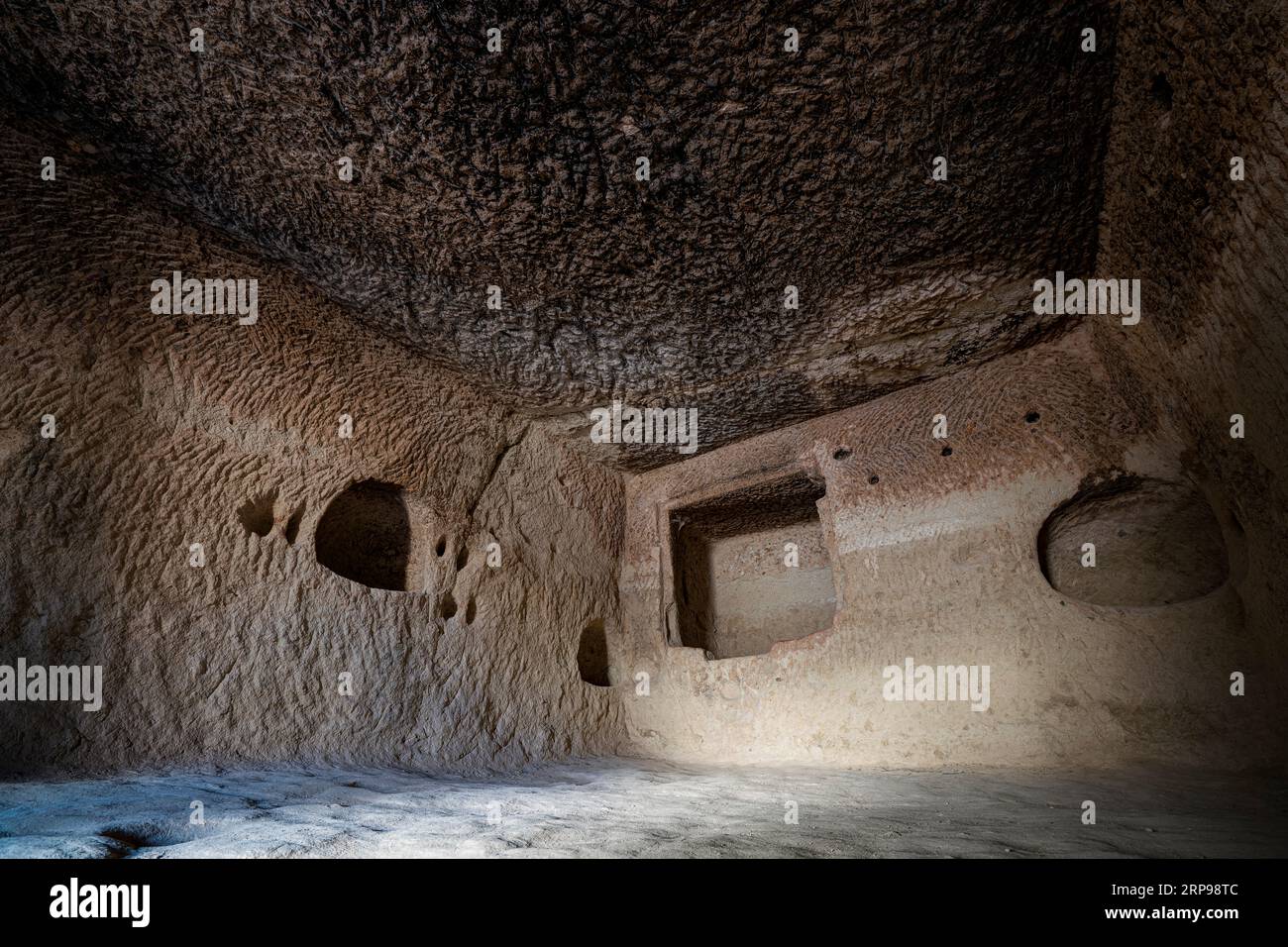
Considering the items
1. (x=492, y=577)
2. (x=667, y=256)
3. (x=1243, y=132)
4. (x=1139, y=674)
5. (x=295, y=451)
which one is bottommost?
(x=1139, y=674)

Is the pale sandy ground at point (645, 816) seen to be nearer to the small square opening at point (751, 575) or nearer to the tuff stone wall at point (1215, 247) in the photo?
the tuff stone wall at point (1215, 247)

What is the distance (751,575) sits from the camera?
693cm

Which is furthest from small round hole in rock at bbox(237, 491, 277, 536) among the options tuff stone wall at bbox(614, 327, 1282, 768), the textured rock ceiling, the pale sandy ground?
tuff stone wall at bbox(614, 327, 1282, 768)

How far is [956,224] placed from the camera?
3557 millimetres

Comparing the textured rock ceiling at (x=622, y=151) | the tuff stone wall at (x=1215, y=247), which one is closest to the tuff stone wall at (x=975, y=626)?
the tuff stone wall at (x=1215, y=247)

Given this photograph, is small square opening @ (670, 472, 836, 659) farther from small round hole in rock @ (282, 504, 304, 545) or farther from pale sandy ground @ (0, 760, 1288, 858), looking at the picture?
small round hole in rock @ (282, 504, 304, 545)

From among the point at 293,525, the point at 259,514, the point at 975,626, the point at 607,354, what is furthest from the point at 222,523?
the point at 975,626

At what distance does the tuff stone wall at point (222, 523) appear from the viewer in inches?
123

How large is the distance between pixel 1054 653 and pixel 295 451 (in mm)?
4416

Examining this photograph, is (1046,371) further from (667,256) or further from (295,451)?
(295,451)

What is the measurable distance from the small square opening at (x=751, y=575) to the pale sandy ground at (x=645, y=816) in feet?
9.25

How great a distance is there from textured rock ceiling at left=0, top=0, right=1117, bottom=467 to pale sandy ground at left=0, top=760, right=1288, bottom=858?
248 centimetres

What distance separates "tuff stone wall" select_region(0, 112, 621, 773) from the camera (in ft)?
10.3
